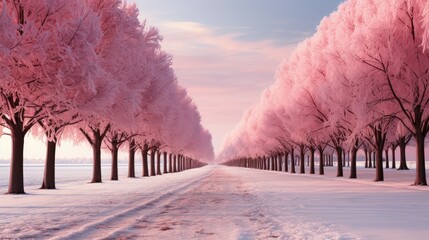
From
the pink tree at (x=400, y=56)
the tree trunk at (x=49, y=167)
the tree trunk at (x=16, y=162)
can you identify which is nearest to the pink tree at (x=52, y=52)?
the tree trunk at (x=16, y=162)

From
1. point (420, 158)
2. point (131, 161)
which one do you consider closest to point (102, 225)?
point (420, 158)

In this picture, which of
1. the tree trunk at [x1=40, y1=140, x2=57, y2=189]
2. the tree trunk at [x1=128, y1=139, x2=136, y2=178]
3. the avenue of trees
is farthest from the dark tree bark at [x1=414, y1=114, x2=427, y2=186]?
A: the tree trunk at [x1=128, y1=139, x2=136, y2=178]

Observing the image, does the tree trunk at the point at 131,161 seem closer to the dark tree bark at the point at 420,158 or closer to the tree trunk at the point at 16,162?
the tree trunk at the point at 16,162

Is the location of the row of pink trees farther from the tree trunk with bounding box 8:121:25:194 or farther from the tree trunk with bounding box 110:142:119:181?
the tree trunk with bounding box 110:142:119:181

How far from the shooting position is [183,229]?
387 inches

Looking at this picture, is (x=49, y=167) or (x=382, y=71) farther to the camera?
(x=49, y=167)

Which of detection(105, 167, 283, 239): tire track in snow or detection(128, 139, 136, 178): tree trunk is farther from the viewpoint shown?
detection(128, 139, 136, 178): tree trunk


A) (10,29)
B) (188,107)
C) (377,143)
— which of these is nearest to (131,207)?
(10,29)

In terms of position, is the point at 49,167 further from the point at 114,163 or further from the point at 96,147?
the point at 114,163

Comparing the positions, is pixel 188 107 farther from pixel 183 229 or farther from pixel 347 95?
pixel 183 229

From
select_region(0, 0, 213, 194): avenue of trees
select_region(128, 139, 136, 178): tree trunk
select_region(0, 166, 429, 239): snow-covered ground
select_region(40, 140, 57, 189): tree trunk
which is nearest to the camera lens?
select_region(0, 166, 429, 239): snow-covered ground

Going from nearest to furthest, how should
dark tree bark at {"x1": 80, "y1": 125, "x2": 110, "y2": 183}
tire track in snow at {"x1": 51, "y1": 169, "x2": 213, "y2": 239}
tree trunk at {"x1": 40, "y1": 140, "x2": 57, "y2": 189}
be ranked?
tire track in snow at {"x1": 51, "y1": 169, "x2": 213, "y2": 239}
tree trunk at {"x1": 40, "y1": 140, "x2": 57, "y2": 189}
dark tree bark at {"x1": 80, "y1": 125, "x2": 110, "y2": 183}

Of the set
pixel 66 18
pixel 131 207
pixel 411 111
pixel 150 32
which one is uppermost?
pixel 150 32

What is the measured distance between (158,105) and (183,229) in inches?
874
